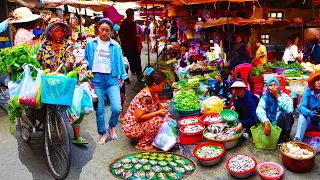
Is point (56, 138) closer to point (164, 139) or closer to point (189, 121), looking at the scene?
point (164, 139)

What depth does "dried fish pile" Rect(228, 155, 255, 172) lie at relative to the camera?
169 inches

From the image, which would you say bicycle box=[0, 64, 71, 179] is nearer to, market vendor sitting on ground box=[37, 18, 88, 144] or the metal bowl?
market vendor sitting on ground box=[37, 18, 88, 144]

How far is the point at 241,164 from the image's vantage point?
437 centimetres

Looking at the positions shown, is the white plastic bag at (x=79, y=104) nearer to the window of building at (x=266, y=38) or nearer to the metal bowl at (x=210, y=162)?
the metal bowl at (x=210, y=162)

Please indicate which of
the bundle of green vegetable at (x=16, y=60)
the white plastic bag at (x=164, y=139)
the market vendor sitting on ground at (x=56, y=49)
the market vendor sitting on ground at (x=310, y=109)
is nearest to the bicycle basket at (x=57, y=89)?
the bundle of green vegetable at (x=16, y=60)

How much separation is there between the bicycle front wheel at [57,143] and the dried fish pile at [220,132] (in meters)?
2.26

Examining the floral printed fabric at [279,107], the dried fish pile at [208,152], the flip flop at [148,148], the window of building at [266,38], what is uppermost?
the window of building at [266,38]

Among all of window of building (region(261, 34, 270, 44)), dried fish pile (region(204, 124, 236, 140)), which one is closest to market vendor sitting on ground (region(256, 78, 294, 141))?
dried fish pile (region(204, 124, 236, 140))

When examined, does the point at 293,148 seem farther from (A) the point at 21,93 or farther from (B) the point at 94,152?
(A) the point at 21,93

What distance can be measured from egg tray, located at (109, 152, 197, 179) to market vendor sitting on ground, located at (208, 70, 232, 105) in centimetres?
323

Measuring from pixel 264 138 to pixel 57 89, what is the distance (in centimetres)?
317

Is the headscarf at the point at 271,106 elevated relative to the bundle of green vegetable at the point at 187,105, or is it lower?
elevated

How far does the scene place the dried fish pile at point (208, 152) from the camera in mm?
4689

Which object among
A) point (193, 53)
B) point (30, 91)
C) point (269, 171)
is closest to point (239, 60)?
point (193, 53)
